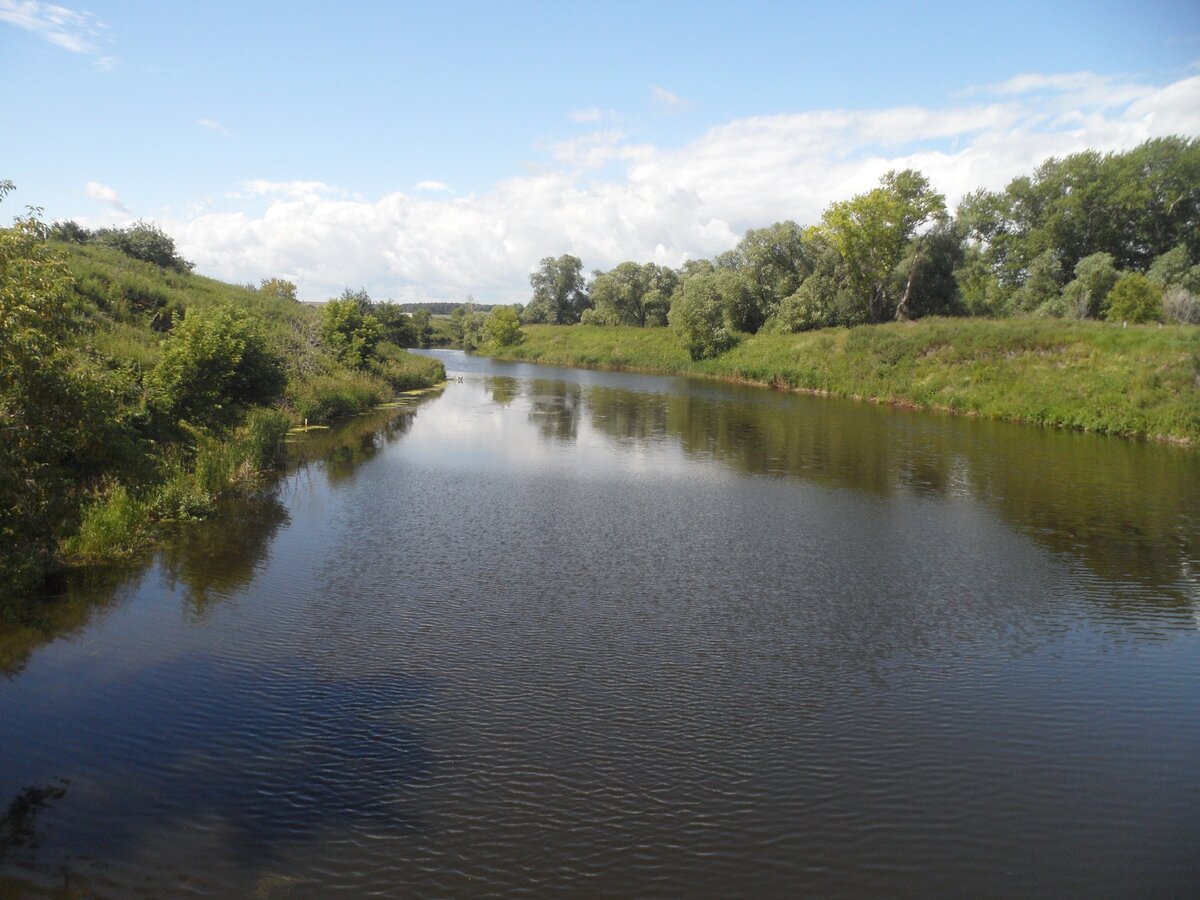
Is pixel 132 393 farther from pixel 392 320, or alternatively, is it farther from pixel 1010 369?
pixel 392 320

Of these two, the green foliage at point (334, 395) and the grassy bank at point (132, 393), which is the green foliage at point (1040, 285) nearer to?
the grassy bank at point (132, 393)

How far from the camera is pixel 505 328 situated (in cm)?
8812

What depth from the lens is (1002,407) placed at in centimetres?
3634

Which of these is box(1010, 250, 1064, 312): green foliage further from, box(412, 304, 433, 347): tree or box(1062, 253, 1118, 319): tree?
box(412, 304, 433, 347): tree

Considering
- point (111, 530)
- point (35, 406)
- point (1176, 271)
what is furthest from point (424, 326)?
point (35, 406)

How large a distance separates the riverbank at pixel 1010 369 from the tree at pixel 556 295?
128 ft

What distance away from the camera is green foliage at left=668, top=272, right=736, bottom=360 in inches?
2482

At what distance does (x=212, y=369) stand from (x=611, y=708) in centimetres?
1340

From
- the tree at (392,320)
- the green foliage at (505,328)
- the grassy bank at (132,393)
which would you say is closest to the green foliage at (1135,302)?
the grassy bank at (132,393)

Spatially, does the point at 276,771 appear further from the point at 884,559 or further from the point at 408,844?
the point at 884,559

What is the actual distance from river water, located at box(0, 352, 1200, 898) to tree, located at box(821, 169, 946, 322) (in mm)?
41434

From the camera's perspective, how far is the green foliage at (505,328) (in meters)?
88.1

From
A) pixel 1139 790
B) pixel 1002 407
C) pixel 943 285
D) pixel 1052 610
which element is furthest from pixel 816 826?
pixel 943 285

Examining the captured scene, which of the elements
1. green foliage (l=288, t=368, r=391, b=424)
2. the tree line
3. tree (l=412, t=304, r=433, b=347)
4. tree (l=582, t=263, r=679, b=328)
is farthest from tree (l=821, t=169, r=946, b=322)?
tree (l=412, t=304, r=433, b=347)
